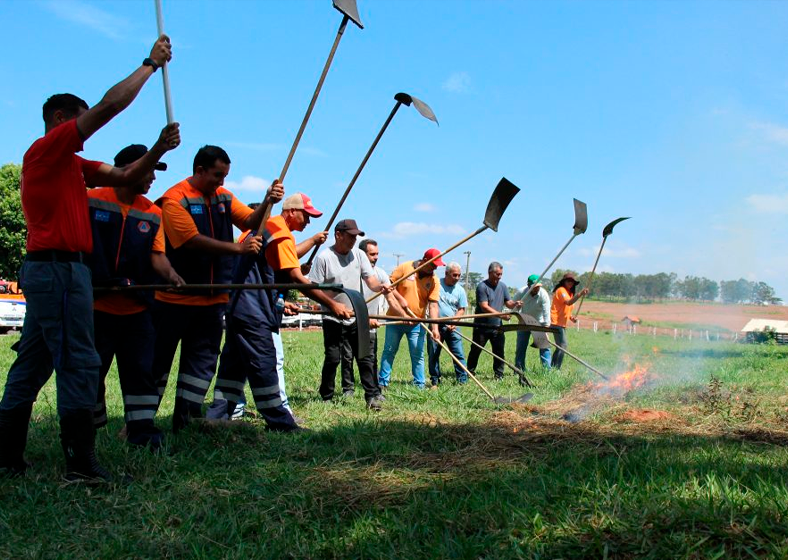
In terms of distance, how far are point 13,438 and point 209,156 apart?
6.56 ft

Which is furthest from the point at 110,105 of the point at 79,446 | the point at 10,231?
the point at 10,231

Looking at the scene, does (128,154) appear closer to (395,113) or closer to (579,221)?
(395,113)

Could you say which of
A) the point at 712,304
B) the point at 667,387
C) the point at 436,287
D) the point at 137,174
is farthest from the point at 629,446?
the point at 712,304

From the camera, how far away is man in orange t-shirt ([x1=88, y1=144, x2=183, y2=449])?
160 inches

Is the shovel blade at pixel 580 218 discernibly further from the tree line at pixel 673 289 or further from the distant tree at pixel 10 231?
the distant tree at pixel 10 231

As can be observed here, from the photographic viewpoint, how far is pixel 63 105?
3.50 metres

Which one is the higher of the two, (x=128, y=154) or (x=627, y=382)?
(x=128, y=154)

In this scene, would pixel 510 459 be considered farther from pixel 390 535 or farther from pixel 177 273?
pixel 177 273

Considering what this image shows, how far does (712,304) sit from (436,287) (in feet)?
12.5

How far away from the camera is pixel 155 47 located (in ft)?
11.3

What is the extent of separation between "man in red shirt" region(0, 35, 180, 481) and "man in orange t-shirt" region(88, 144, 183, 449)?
517 mm

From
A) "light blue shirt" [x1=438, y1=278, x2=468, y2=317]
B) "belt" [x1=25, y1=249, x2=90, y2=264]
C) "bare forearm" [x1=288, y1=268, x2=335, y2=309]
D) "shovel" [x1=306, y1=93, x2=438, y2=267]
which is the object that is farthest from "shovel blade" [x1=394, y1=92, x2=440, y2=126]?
"light blue shirt" [x1=438, y1=278, x2=468, y2=317]

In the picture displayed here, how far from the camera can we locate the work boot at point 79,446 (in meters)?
3.44

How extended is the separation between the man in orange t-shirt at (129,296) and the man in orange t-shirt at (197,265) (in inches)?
7.5
